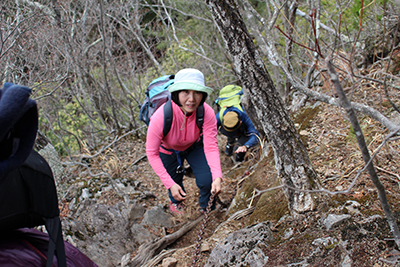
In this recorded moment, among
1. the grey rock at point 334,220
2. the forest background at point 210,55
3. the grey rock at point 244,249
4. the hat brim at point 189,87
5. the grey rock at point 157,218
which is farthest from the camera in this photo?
the grey rock at point 157,218

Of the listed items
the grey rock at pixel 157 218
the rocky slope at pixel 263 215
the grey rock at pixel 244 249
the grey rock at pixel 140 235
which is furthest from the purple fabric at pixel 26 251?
the grey rock at pixel 157 218

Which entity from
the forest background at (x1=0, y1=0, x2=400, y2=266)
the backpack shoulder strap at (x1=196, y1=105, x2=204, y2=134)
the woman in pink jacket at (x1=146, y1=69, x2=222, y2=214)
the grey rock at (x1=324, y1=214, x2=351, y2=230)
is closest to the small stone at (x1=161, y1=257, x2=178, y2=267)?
the woman in pink jacket at (x1=146, y1=69, x2=222, y2=214)

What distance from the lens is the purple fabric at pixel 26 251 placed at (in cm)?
115

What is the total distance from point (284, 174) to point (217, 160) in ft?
2.92

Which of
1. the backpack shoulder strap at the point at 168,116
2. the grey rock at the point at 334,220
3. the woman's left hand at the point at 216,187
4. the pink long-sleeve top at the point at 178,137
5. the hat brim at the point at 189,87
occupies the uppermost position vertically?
the hat brim at the point at 189,87

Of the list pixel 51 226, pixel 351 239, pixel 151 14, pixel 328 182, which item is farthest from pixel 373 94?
pixel 151 14

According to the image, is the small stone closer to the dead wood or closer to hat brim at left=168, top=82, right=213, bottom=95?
the dead wood

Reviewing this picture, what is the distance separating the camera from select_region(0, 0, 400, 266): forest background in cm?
239

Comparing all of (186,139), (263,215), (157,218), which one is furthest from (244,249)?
(157,218)

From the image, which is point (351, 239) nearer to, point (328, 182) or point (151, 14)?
point (328, 182)

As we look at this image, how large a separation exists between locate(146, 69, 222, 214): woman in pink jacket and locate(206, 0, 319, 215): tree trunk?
2.33 feet

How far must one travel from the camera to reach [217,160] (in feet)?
10.2

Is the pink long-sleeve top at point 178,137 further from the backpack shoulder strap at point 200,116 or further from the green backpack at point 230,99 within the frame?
the green backpack at point 230,99

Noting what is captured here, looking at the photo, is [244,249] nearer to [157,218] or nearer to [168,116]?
[168,116]
